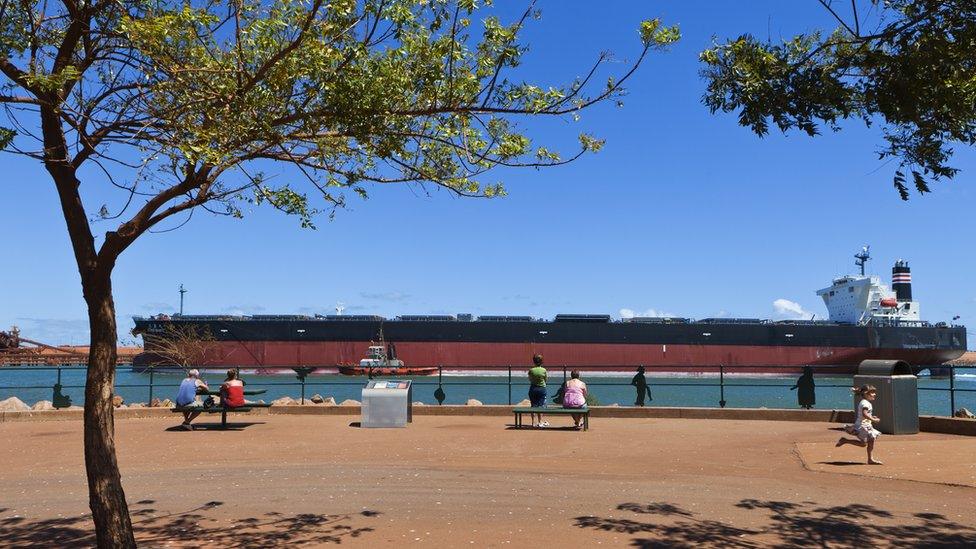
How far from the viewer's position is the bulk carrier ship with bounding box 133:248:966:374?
2333 inches

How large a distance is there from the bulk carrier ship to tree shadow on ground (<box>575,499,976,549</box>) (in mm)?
51641

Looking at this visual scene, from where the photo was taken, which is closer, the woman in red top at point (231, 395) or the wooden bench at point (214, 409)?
the wooden bench at point (214, 409)

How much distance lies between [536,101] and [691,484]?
4.77 metres

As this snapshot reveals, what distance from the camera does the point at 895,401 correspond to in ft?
40.6

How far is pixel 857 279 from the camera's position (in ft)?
234

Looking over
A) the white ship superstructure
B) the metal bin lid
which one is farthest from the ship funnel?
the metal bin lid

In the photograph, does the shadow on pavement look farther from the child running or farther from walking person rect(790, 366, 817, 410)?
walking person rect(790, 366, 817, 410)

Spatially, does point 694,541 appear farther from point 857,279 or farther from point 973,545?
point 857,279

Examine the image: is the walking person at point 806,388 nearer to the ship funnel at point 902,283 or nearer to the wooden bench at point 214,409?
the wooden bench at point 214,409

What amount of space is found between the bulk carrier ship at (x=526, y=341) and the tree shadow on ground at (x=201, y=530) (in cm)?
5131

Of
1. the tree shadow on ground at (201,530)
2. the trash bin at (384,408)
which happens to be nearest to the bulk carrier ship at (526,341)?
the trash bin at (384,408)

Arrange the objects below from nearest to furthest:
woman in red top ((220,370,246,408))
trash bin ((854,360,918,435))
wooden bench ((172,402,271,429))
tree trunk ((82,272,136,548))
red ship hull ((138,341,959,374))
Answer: tree trunk ((82,272,136,548)) < trash bin ((854,360,918,435)) < wooden bench ((172,402,271,429)) < woman in red top ((220,370,246,408)) < red ship hull ((138,341,959,374))

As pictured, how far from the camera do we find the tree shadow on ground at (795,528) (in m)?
5.97

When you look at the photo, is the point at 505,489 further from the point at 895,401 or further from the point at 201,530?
the point at 895,401
